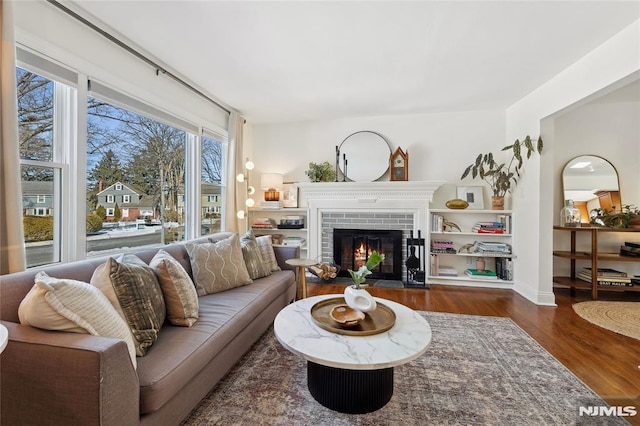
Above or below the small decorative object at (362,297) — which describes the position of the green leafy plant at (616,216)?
above

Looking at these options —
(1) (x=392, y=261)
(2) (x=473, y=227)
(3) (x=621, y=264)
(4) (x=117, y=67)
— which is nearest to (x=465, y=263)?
(2) (x=473, y=227)

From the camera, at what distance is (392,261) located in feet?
13.3

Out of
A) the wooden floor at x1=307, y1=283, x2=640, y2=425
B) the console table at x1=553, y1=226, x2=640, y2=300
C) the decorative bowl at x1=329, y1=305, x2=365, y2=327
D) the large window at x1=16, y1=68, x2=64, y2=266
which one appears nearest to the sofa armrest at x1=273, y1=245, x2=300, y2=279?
the wooden floor at x1=307, y1=283, x2=640, y2=425

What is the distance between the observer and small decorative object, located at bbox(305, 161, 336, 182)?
160 inches

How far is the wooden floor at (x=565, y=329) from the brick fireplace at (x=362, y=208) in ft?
2.50

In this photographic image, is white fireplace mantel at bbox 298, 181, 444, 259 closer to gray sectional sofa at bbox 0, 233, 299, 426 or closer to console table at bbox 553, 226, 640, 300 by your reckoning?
console table at bbox 553, 226, 640, 300

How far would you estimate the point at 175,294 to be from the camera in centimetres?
159

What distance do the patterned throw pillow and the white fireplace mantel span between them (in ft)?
4.94

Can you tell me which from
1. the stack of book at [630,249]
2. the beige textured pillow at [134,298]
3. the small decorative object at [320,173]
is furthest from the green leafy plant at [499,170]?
the beige textured pillow at [134,298]

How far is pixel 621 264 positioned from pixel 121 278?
544 cm

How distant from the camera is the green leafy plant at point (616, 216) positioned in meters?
3.29

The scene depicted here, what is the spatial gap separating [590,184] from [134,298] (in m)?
5.10

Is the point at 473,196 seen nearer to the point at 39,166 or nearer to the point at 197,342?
the point at 197,342

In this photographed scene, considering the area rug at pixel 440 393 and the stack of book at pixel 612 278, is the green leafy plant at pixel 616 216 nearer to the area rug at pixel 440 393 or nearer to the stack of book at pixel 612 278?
the stack of book at pixel 612 278
